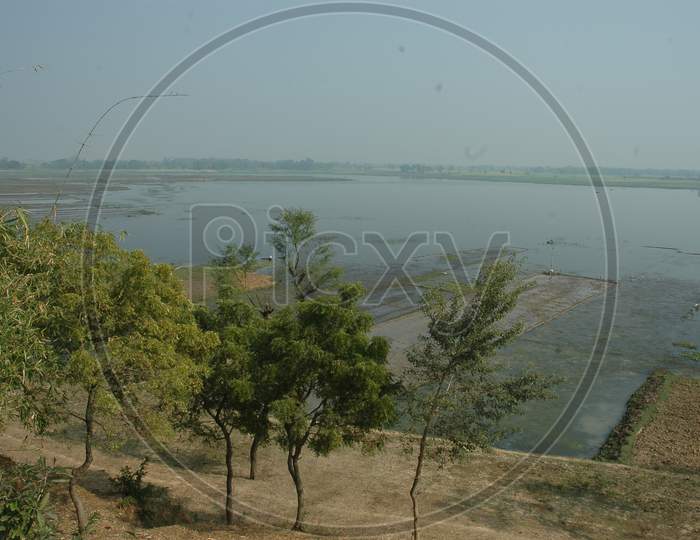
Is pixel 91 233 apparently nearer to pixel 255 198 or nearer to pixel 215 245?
pixel 215 245

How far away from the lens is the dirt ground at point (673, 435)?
21.2m

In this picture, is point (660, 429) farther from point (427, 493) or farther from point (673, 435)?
point (427, 493)

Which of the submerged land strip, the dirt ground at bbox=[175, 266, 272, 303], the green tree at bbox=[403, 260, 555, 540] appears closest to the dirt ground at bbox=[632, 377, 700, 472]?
the submerged land strip

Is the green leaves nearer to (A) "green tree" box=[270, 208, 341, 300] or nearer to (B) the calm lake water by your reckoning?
(B) the calm lake water

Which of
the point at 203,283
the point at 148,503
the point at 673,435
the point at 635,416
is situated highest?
the point at 203,283

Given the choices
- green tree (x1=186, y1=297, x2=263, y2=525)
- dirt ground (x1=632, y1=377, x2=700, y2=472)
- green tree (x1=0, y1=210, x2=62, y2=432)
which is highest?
green tree (x1=0, y1=210, x2=62, y2=432)

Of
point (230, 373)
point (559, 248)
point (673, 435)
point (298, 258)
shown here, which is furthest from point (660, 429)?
point (559, 248)

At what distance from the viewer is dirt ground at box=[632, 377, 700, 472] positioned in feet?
69.5

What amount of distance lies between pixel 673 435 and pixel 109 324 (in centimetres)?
2107

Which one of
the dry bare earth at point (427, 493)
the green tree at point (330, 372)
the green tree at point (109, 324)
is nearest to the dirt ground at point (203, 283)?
the dry bare earth at point (427, 493)

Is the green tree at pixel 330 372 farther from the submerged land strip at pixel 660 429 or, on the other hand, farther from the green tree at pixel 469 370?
the submerged land strip at pixel 660 429

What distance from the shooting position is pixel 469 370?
13.7 m

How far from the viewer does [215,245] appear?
214 feet

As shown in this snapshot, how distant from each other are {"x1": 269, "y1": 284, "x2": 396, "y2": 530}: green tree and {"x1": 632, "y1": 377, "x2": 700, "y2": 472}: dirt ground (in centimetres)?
1246
